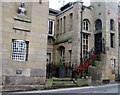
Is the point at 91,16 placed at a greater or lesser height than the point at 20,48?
greater

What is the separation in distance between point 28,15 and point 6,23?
6.35 ft

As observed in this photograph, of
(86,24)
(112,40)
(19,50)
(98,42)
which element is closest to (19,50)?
(19,50)

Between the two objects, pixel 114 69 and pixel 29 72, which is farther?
pixel 114 69

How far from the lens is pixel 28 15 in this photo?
16.8 metres

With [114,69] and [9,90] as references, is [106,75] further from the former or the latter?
[9,90]

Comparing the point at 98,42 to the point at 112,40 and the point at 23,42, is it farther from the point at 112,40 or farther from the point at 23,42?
the point at 23,42

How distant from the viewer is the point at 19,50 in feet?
53.3

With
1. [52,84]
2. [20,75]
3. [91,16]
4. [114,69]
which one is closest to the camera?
[20,75]

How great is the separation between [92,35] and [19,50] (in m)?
11.5

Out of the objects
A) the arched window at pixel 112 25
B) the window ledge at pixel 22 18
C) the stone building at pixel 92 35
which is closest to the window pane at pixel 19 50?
the window ledge at pixel 22 18

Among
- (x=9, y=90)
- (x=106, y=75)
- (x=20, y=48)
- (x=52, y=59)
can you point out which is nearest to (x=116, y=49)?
(x=106, y=75)

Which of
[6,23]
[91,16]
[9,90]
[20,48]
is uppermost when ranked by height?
[91,16]

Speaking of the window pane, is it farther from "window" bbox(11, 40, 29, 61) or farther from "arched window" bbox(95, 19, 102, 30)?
"arched window" bbox(95, 19, 102, 30)

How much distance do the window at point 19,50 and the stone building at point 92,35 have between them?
845 cm
